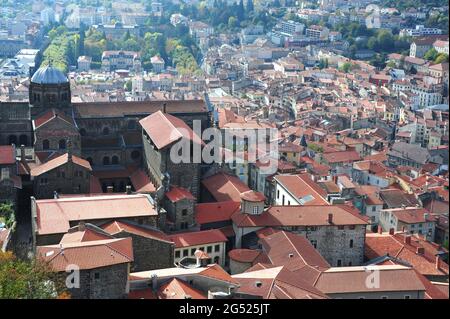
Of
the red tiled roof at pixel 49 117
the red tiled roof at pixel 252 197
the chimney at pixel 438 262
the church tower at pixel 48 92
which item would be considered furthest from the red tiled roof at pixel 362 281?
the church tower at pixel 48 92

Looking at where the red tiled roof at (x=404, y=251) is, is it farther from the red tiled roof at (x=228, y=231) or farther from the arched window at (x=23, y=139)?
the arched window at (x=23, y=139)

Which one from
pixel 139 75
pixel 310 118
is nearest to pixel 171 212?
pixel 310 118

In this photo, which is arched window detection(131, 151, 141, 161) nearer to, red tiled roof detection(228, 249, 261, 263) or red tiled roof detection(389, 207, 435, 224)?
red tiled roof detection(228, 249, 261, 263)

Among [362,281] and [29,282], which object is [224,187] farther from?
[29,282]

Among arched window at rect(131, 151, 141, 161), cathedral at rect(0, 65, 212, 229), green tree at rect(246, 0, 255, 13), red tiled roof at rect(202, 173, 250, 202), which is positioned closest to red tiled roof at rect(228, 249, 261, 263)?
cathedral at rect(0, 65, 212, 229)

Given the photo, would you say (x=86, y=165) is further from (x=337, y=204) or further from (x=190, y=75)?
(x=190, y=75)

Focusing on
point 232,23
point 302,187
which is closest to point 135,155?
point 302,187
